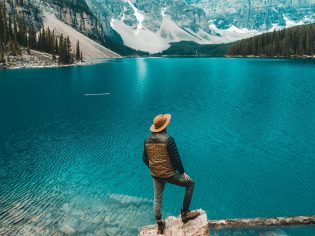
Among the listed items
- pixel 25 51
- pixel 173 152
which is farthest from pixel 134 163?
pixel 25 51

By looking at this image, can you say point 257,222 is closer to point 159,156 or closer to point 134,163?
point 159,156

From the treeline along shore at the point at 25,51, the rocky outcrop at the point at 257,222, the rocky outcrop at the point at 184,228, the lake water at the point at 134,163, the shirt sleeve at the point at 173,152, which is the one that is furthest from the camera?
the treeline along shore at the point at 25,51

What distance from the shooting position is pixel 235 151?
35.2 meters

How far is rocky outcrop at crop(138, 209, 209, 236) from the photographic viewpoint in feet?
44.8

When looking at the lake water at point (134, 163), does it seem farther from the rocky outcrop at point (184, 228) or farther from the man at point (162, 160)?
the man at point (162, 160)

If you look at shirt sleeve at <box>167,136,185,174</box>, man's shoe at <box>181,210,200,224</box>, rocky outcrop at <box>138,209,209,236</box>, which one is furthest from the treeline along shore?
shirt sleeve at <box>167,136,185,174</box>

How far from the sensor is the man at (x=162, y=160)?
13.1m

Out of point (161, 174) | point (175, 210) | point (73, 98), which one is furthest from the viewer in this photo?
point (73, 98)

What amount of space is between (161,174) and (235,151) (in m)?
22.9

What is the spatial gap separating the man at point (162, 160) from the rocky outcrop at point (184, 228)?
0.21 m

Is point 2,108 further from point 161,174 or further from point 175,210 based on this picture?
point 161,174

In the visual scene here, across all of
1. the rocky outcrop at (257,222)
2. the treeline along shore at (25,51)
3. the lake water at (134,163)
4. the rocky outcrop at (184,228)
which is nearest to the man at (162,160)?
the rocky outcrop at (184,228)

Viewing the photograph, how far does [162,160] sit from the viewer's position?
1330 cm

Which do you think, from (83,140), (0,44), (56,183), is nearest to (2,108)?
(83,140)
